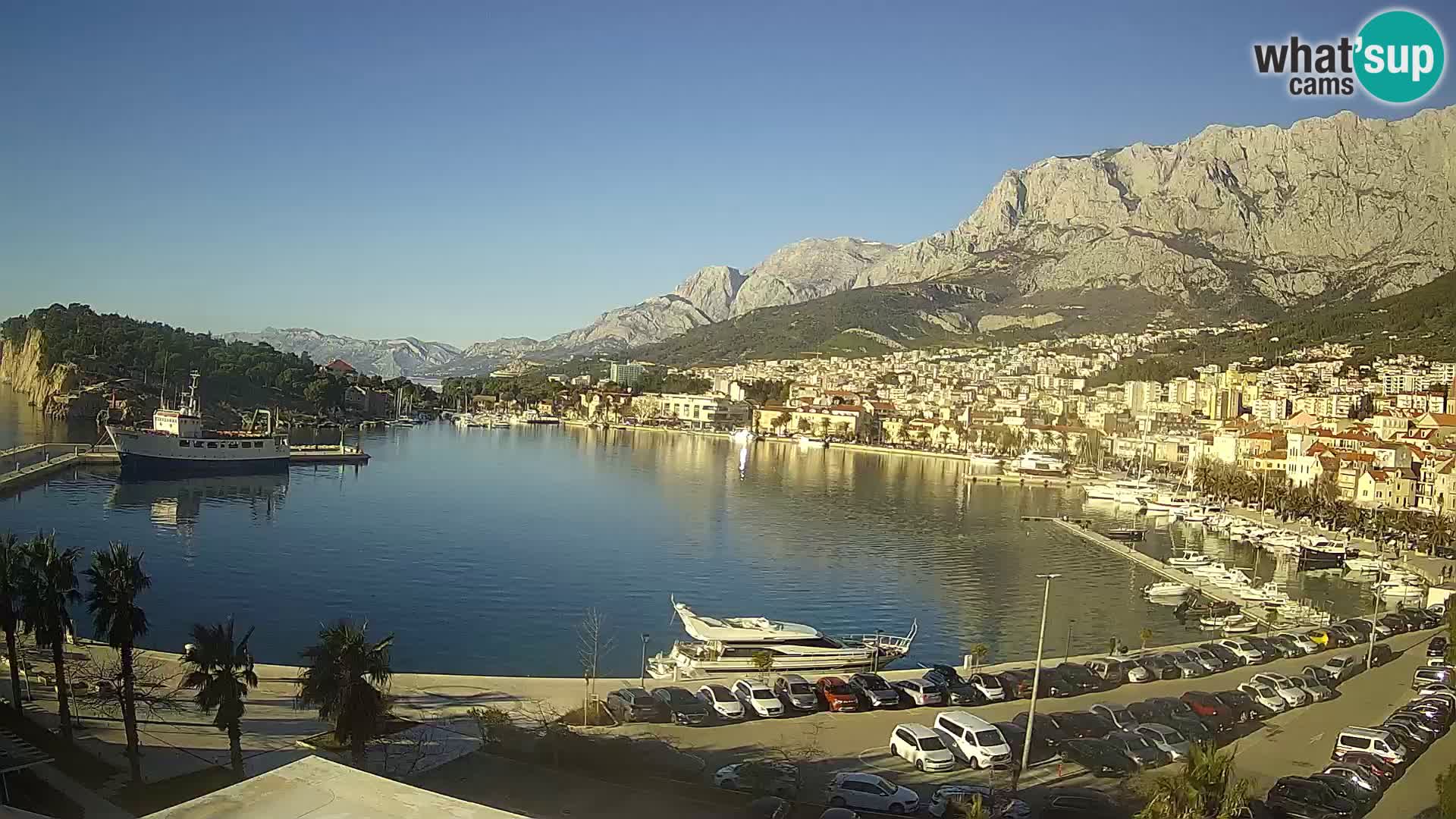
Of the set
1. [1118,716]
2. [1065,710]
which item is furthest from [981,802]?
[1065,710]

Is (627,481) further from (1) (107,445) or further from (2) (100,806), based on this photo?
(2) (100,806)

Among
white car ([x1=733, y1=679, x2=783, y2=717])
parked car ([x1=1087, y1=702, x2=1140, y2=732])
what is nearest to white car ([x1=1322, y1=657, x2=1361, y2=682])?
parked car ([x1=1087, y1=702, x2=1140, y2=732])

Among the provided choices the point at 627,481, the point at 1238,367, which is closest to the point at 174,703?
the point at 627,481

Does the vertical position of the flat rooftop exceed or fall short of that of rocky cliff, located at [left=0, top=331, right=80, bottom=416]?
it falls short

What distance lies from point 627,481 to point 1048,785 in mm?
23350

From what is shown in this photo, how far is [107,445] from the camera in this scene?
2836 centimetres

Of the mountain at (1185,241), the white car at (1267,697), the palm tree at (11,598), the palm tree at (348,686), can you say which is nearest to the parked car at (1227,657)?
the white car at (1267,697)

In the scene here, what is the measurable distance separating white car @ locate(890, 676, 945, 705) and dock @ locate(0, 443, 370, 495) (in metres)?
19.1

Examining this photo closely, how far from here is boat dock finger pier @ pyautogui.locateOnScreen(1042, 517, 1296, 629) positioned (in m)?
13.5

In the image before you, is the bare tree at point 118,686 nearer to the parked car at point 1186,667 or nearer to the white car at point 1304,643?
the parked car at point 1186,667

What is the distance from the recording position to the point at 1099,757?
6.46 m

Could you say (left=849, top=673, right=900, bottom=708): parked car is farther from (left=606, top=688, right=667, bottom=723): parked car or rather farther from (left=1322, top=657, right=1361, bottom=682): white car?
(left=1322, top=657, right=1361, bottom=682): white car

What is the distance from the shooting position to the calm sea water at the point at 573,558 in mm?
11797

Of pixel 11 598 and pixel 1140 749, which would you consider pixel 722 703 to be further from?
pixel 11 598
